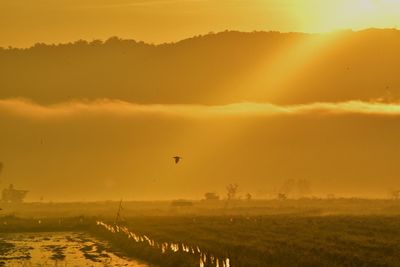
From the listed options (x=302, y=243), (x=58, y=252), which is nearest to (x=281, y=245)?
(x=302, y=243)

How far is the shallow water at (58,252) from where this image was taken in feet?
210

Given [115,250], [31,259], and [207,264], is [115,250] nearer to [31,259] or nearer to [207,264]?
[31,259]

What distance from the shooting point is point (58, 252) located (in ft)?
245

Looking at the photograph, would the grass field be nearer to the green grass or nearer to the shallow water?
the green grass

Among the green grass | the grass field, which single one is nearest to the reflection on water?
the grass field

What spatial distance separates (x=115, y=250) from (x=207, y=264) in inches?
1026

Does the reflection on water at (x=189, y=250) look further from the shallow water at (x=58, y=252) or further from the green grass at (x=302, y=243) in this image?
the shallow water at (x=58, y=252)

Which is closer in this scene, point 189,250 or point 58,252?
point 189,250

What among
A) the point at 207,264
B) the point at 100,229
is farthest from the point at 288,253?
the point at 100,229

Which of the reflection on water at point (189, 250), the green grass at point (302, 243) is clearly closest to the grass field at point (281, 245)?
the green grass at point (302, 243)

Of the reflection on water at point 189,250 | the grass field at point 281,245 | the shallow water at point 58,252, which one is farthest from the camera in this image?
the shallow water at point 58,252

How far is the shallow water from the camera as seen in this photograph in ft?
210

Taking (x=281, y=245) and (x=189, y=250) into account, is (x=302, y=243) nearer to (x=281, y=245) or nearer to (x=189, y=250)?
(x=281, y=245)

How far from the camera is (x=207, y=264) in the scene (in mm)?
52469
